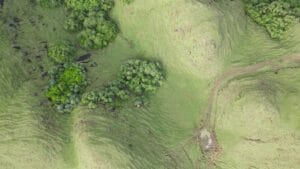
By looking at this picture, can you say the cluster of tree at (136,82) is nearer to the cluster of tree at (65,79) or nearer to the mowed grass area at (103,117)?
the mowed grass area at (103,117)

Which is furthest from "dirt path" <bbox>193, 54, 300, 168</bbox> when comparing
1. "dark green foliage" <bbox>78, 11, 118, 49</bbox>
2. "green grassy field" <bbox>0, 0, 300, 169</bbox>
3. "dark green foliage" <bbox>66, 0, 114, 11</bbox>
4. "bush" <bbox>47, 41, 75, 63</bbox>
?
"bush" <bbox>47, 41, 75, 63</bbox>

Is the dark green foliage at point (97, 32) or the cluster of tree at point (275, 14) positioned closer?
the dark green foliage at point (97, 32)

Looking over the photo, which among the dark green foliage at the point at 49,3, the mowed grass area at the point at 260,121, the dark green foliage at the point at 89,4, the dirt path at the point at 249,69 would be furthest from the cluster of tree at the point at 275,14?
the dark green foliage at the point at 49,3

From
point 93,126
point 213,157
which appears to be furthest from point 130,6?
point 213,157

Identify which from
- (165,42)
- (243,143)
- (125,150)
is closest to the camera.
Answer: (125,150)

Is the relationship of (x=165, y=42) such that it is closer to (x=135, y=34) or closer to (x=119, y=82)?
(x=135, y=34)
